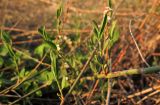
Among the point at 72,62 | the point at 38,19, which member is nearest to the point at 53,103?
the point at 72,62

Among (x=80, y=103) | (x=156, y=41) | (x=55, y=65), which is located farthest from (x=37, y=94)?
(x=156, y=41)

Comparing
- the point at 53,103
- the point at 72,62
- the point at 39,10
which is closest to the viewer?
the point at 72,62

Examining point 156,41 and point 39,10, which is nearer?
point 156,41

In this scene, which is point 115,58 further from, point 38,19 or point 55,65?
point 38,19

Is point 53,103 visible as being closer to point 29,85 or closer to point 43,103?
point 43,103

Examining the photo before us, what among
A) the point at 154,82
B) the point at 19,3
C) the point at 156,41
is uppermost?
the point at 19,3

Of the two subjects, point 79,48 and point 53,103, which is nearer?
point 53,103

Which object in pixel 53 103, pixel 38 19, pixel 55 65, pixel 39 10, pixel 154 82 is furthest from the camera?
pixel 39 10

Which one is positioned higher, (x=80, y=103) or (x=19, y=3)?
(x=19, y=3)

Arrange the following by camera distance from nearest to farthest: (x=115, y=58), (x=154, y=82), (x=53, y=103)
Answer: (x=53, y=103) < (x=154, y=82) < (x=115, y=58)
